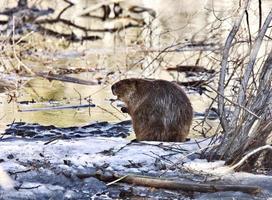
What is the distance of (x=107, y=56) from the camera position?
14156mm

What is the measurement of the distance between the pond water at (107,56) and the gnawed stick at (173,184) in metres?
1.58

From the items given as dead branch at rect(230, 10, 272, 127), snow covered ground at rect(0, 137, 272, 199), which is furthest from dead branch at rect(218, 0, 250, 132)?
snow covered ground at rect(0, 137, 272, 199)

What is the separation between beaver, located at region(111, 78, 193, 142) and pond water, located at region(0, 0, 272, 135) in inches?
11.7

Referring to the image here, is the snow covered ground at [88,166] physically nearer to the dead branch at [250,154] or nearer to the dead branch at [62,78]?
the dead branch at [250,154]

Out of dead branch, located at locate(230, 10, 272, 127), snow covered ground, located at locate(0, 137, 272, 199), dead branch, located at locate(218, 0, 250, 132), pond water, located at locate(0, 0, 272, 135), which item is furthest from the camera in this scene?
pond water, located at locate(0, 0, 272, 135)

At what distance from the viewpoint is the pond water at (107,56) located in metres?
8.12

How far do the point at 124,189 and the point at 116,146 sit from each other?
104 centimetres

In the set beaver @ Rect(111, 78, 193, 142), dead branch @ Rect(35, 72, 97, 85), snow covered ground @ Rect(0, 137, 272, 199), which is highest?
beaver @ Rect(111, 78, 193, 142)

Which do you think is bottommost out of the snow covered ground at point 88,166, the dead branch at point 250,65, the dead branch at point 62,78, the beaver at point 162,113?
the dead branch at point 62,78

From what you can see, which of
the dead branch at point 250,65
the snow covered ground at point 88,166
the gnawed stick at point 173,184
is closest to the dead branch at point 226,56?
the dead branch at point 250,65

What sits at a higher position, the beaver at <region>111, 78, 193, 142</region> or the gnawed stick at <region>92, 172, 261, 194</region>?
the beaver at <region>111, 78, 193, 142</region>

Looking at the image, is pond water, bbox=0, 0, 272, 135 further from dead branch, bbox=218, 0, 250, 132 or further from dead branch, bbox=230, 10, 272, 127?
dead branch, bbox=230, 10, 272, 127

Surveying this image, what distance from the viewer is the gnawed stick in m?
4.71

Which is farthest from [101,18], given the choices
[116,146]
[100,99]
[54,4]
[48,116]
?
[116,146]
